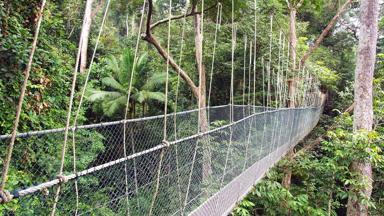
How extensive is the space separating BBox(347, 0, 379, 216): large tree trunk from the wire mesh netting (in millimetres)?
708

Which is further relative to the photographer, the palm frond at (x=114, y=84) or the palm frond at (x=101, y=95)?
the palm frond at (x=114, y=84)

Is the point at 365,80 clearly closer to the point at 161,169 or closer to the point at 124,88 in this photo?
the point at 161,169

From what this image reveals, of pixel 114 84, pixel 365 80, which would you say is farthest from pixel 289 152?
pixel 114 84

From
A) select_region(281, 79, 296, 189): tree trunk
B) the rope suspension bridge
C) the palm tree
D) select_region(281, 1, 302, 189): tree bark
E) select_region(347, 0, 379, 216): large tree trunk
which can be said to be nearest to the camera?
the rope suspension bridge

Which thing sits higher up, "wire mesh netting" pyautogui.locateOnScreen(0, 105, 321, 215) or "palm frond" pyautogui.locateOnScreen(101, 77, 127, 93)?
"palm frond" pyautogui.locateOnScreen(101, 77, 127, 93)

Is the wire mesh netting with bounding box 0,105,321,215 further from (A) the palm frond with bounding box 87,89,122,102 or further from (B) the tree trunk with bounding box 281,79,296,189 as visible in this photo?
(A) the palm frond with bounding box 87,89,122,102

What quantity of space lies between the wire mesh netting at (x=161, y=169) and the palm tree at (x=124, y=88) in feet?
6.99

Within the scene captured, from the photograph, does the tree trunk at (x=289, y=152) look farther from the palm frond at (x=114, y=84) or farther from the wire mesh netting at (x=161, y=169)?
the palm frond at (x=114, y=84)

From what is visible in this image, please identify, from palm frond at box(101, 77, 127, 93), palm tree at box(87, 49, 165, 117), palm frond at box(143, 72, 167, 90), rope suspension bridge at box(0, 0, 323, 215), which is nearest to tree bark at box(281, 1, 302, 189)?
rope suspension bridge at box(0, 0, 323, 215)

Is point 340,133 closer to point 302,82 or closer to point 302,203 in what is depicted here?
point 302,203

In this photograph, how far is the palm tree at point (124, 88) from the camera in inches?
227

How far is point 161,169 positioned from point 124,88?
438 centimetres

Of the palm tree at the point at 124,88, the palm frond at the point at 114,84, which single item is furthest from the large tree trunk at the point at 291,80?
the palm frond at the point at 114,84

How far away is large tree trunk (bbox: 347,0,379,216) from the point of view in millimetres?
3512
